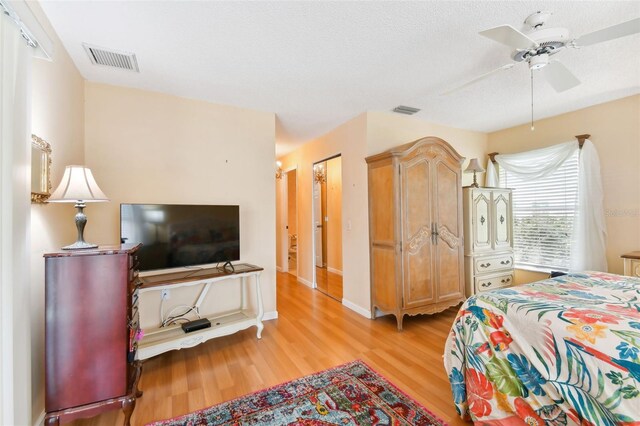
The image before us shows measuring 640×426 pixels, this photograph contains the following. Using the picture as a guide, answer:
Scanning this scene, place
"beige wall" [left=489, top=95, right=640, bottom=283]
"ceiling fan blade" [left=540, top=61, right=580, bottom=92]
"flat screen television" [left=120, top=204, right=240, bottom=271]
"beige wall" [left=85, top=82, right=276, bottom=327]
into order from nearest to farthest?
"ceiling fan blade" [left=540, top=61, right=580, bottom=92], "flat screen television" [left=120, top=204, right=240, bottom=271], "beige wall" [left=85, top=82, right=276, bottom=327], "beige wall" [left=489, top=95, right=640, bottom=283]

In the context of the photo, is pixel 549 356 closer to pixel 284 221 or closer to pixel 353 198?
pixel 353 198

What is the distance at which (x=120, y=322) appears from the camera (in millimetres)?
1660

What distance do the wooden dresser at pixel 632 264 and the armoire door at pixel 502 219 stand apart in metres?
1.20

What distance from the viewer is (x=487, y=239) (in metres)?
3.80

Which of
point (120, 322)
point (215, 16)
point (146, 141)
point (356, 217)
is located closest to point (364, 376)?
point (120, 322)

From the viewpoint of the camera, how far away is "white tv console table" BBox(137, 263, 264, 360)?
7.63 ft

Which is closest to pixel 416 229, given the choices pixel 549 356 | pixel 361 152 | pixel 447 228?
pixel 447 228

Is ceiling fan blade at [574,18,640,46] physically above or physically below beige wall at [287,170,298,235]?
above

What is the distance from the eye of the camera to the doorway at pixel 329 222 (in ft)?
19.0

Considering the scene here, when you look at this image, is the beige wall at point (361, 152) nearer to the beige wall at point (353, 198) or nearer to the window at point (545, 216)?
the beige wall at point (353, 198)

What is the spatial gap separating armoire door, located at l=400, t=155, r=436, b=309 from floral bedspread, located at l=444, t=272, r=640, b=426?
1.28 m

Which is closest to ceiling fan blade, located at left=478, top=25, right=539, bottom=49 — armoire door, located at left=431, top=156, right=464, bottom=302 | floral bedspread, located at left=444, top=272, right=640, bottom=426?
floral bedspread, located at left=444, top=272, right=640, bottom=426

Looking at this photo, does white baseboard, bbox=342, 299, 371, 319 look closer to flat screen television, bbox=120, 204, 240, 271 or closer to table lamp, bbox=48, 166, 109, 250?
flat screen television, bbox=120, 204, 240, 271

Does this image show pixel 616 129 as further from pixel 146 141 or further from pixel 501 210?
pixel 146 141
